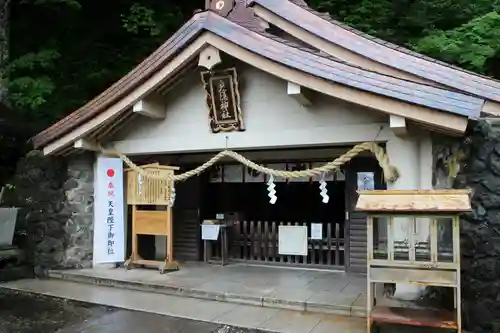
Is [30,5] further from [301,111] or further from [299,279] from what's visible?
[299,279]

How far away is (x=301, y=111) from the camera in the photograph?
8.23 meters

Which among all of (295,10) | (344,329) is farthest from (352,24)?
(344,329)

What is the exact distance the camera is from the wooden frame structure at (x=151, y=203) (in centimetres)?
971

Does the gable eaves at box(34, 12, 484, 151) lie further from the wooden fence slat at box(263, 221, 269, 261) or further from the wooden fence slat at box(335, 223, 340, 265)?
the wooden fence slat at box(263, 221, 269, 261)

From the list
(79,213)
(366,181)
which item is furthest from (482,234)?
(79,213)

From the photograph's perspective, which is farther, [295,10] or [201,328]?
[295,10]

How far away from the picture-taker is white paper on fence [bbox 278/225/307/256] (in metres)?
10.2

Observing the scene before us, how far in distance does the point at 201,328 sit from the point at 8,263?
5.74m

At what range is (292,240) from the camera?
10.3 meters

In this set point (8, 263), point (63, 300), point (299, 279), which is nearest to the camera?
point (63, 300)

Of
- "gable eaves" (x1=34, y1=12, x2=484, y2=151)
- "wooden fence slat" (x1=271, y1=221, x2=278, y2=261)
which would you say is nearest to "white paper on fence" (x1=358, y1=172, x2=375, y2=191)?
"wooden fence slat" (x1=271, y1=221, x2=278, y2=261)

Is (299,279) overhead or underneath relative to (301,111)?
underneath

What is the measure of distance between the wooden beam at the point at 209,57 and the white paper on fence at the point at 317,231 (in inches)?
167

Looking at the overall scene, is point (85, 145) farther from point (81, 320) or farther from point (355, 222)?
point (355, 222)
